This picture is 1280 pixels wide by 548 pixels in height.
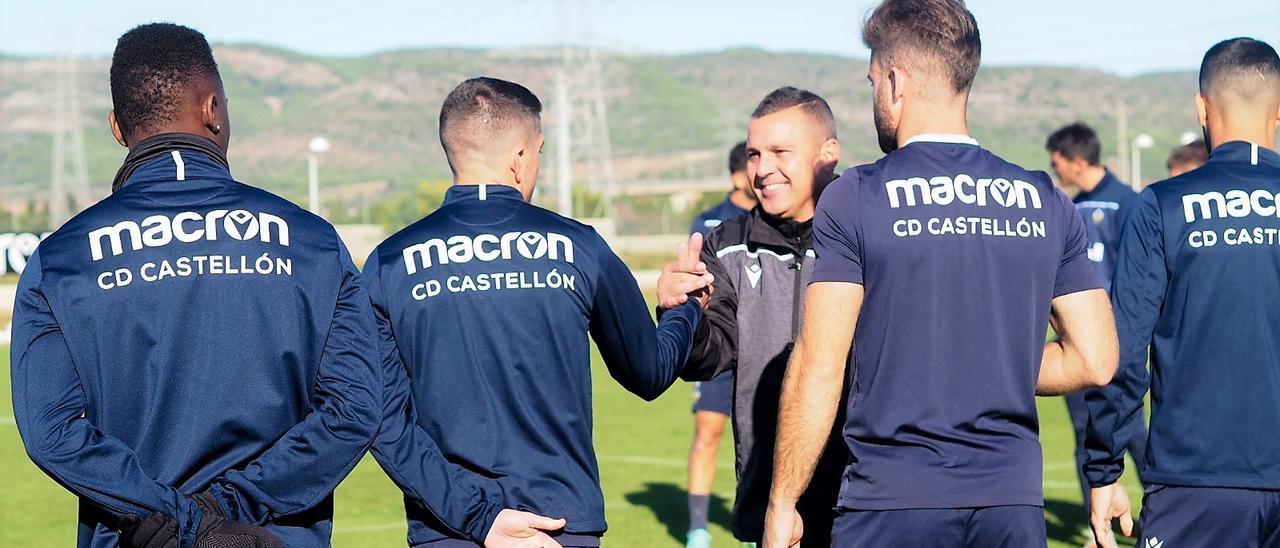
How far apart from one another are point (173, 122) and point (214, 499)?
3.08 ft

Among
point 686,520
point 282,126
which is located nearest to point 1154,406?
point 686,520

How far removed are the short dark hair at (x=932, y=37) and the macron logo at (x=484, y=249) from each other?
3.48 feet

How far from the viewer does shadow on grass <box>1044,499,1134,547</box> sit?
26.9 ft

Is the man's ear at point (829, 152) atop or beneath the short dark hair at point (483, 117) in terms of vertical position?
beneath

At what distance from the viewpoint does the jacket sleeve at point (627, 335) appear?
4.12 metres

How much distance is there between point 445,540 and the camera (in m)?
3.99

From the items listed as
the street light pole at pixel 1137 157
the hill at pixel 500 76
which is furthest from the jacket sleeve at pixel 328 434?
the hill at pixel 500 76

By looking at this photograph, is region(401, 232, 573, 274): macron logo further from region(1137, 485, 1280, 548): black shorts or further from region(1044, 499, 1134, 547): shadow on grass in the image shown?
region(1044, 499, 1134, 547): shadow on grass

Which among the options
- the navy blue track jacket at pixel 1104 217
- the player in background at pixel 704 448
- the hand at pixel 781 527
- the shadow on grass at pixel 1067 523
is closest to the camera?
the hand at pixel 781 527

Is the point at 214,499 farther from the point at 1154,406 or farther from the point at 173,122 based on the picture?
the point at 1154,406

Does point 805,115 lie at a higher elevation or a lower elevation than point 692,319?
higher

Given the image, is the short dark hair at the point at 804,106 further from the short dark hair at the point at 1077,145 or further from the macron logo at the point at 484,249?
the short dark hair at the point at 1077,145

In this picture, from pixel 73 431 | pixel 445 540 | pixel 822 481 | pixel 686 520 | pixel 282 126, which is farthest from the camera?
pixel 282 126

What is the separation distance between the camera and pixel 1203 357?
14.8 ft
